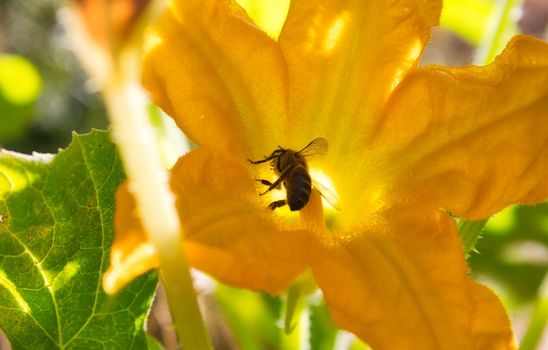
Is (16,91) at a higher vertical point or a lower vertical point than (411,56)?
higher

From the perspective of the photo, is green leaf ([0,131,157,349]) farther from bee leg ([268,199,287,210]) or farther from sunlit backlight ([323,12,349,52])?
sunlit backlight ([323,12,349,52])

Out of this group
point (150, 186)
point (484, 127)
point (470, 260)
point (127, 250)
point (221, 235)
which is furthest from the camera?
point (470, 260)

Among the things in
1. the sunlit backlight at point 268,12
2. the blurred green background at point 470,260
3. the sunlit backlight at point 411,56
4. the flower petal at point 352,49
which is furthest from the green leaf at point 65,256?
the sunlit backlight at point 268,12

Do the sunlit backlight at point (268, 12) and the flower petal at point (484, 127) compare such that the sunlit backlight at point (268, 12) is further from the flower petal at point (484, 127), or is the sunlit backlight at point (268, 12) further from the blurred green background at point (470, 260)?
the flower petal at point (484, 127)

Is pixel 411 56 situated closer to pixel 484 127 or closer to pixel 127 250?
pixel 484 127

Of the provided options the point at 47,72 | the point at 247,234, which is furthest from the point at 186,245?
the point at 47,72

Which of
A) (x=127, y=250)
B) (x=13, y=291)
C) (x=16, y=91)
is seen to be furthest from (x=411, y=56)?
(x=16, y=91)
